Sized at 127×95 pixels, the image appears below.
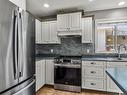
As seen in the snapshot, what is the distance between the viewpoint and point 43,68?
353cm

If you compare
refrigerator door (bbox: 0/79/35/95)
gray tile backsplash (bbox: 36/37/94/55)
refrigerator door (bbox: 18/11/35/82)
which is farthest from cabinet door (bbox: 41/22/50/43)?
refrigerator door (bbox: 0/79/35/95)

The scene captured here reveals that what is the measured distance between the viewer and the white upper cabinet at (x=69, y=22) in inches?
143

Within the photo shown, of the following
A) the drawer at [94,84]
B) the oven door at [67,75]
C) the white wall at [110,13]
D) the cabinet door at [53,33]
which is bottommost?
the drawer at [94,84]

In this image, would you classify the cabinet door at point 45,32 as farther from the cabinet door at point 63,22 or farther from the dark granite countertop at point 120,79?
the dark granite countertop at point 120,79

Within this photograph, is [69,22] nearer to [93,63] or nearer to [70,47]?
[70,47]

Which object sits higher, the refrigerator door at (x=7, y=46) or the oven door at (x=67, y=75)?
the refrigerator door at (x=7, y=46)

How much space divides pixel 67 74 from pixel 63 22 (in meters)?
1.67

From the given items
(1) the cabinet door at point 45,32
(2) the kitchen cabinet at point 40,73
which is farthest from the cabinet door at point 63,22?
(2) the kitchen cabinet at point 40,73

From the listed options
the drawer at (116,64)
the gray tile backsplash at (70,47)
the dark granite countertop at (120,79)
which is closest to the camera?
the dark granite countertop at (120,79)

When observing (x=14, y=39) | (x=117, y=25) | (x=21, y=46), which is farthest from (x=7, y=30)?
(x=117, y=25)

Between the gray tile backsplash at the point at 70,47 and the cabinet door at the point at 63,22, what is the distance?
1.58ft

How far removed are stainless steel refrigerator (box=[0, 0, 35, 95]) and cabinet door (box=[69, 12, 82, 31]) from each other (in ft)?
6.47

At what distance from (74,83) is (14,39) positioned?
235 centimetres

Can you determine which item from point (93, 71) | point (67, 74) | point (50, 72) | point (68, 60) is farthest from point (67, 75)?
point (93, 71)
